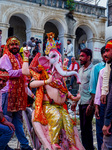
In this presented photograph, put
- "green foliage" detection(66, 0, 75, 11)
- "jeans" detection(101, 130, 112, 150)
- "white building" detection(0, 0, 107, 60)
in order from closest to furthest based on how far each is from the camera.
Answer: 1. "jeans" detection(101, 130, 112, 150)
2. "white building" detection(0, 0, 107, 60)
3. "green foliage" detection(66, 0, 75, 11)

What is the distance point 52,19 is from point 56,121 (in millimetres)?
14489

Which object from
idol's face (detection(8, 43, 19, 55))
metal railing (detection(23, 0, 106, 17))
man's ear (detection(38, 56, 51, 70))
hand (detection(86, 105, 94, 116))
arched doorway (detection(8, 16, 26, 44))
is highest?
metal railing (detection(23, 0, 106, 17))

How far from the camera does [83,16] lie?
1852 centimetres

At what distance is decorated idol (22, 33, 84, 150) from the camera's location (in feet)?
11.9

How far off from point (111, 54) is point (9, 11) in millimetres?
13656

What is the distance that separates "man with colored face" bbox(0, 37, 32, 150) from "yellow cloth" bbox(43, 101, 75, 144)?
89 centimetres

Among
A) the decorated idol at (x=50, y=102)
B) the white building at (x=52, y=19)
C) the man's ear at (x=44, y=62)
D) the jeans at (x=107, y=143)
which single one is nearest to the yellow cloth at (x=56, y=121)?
the decorated idol at (x=50, y=102)

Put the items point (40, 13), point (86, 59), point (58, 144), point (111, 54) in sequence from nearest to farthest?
point (111, 54), point (58, 144), point (86, 59), point (40, 13)

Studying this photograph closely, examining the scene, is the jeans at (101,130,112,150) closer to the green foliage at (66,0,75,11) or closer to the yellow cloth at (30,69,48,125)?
the yellow cloth at (30,69,48,125)

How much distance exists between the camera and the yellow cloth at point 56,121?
3.59 m

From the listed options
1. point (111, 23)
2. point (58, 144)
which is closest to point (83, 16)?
point (111, 23)

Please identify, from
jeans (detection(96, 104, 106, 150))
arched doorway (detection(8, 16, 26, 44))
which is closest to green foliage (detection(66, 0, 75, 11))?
arched doorway (detection(8, 16, 26, 44))

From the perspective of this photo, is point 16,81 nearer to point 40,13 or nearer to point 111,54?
point 111,54

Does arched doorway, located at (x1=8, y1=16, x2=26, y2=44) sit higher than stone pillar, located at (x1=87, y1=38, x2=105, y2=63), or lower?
higher
